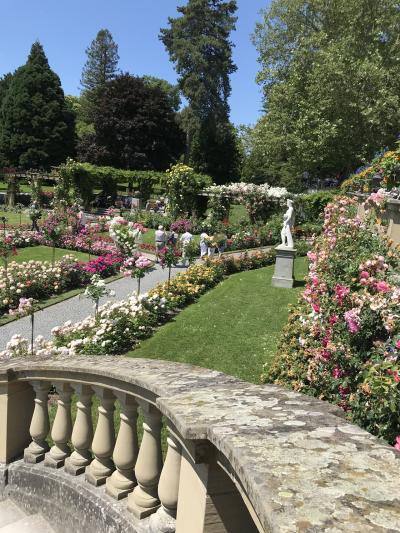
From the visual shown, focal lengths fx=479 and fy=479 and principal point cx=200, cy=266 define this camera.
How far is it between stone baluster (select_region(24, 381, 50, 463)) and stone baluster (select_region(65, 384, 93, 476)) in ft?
1.03

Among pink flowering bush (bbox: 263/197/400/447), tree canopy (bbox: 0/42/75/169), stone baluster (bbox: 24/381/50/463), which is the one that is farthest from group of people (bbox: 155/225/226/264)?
tree canopy (bbox: 0/42/75/169)

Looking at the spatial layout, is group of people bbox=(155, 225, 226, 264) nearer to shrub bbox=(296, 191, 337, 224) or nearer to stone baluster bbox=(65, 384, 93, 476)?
shrub bbox=(296, 191, 337, 224)

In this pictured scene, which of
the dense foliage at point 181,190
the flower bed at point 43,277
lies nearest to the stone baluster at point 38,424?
the flower bed at point 43,277

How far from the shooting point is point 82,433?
106 inches

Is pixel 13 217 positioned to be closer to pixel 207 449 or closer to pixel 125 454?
pixel 125 454

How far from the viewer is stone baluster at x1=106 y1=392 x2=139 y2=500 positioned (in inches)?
92.4

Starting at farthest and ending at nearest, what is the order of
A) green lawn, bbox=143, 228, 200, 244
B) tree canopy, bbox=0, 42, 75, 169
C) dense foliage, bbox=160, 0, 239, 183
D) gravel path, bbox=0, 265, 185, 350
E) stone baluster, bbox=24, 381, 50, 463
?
tree canopy, bbox=0, 42, 75, 169
dense foliage, bbox=160, 0, 239, 183
green lawn, bbox=143, 228, 200, 244
gravel path, bbox=0, 265, 185, 350
stone baluster, bbox=24, 381, 50, 463

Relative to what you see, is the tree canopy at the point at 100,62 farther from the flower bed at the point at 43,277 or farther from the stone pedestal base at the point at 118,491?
the stone pedestal base at the point at 118,491

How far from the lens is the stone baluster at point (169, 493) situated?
1992 mm

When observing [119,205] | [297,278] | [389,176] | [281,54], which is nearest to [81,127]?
[119,205]

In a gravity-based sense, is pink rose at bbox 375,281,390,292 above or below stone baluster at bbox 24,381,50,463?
above

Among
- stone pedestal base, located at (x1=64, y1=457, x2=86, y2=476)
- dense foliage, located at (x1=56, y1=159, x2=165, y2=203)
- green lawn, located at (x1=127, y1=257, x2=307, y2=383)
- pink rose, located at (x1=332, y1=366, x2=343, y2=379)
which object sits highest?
dense foliage, located at (x1=56, y1=159, x2=165, y2=203)

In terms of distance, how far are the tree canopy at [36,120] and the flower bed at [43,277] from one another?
3476 centimetres

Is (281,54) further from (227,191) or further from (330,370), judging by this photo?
(330,370)
